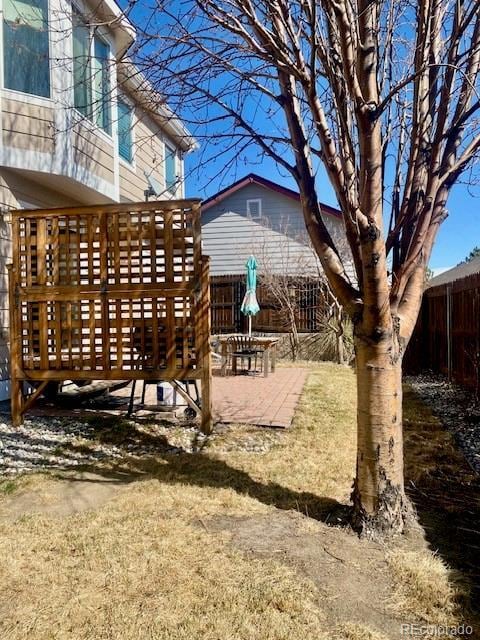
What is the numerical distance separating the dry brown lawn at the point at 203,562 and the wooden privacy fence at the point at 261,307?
11.2 m

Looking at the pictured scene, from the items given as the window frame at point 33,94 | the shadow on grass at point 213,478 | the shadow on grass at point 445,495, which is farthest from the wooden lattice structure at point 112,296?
the shadow on grass at point 445,495

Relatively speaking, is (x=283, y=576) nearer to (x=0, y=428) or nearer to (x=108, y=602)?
(x=108, y=602)

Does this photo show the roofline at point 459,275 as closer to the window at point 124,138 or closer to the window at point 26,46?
the window at point 124,138

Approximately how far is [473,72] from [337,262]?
1.44 m

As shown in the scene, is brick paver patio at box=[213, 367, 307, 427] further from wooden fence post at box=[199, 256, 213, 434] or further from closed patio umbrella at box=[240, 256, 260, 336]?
closed patio umbrella at box=[240, 256, 260, 336]

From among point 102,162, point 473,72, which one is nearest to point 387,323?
point 473,72

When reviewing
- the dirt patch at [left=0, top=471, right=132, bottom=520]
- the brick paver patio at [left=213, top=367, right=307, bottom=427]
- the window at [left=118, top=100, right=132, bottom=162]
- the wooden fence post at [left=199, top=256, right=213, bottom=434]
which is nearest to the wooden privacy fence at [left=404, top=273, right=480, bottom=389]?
the brick paver patio at [left=213, top=367, right=307, bottom=427]

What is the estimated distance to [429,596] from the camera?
6.95 ft

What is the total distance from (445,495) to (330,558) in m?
1.47

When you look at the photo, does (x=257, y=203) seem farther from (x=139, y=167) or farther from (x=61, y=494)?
(x=61, y=494)

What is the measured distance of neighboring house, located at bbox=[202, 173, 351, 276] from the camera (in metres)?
15.8

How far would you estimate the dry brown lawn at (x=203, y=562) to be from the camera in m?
1.96

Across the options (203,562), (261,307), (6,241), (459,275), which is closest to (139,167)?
(6,241)

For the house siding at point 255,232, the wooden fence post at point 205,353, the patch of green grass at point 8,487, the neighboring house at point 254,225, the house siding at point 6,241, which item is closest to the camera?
the patch of green grass at point 8,487
